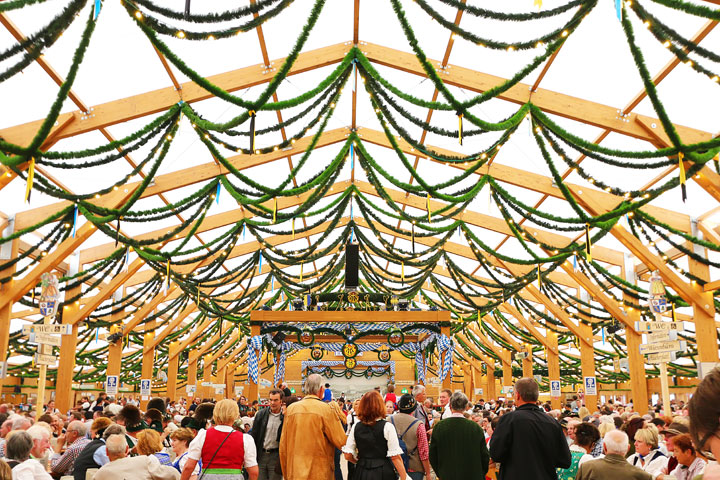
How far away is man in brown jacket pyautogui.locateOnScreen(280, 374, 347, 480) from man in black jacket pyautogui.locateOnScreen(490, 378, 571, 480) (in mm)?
1117

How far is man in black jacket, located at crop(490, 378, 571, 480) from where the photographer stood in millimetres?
3596

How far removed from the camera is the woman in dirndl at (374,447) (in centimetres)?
395

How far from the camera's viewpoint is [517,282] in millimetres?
14461

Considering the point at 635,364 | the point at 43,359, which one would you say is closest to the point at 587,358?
the point at 635,364

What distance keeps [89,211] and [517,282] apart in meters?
9.67

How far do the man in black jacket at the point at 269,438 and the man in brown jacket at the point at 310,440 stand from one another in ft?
3.39

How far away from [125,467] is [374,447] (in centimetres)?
155

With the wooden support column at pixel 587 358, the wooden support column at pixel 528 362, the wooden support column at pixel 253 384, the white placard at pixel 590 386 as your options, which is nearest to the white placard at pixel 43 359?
the wooden support column at pixel 253 384

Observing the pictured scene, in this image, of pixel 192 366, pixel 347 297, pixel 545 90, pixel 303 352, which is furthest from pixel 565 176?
pixel 303 352

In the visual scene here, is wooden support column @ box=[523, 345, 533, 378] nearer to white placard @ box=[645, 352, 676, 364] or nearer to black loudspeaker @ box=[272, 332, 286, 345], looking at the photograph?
black loudspeaker @ box=[272, 332, 286, 345]

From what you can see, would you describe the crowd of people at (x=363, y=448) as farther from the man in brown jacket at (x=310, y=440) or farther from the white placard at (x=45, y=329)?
the white placard at (x=45, y=329)

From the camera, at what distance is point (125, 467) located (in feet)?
11.7

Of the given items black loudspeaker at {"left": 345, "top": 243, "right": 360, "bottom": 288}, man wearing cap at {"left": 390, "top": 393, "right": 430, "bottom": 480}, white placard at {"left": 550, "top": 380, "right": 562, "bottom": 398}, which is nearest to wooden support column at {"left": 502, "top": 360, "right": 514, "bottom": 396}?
white placard at {"left": 550, "top": 380, "right": 562, "bottom": 398}

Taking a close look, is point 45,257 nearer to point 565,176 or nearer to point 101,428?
point 101,428
